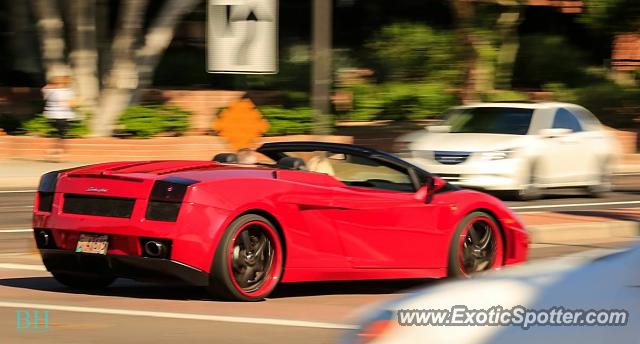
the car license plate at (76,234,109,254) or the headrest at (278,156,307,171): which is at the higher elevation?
the headrest at (278,156,307,171)

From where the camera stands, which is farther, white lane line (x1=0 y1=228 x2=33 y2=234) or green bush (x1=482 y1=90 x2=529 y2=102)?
green bush (x1=482 y1=90 x2=529 y2=102)

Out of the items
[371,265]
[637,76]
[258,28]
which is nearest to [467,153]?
[258,28]

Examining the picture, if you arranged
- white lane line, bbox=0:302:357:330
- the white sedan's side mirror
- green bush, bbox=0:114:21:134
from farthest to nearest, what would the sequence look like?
green bush, bbox=0:114:21:134 < the white sedan's side mirror < white lane line, bbox=0:302:357:330

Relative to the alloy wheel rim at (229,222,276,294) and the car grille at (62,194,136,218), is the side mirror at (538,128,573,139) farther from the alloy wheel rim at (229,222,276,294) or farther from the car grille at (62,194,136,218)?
the car grille at (62,194,136,218)

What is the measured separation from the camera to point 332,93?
31.0 m

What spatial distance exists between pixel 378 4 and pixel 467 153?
65.5 feet

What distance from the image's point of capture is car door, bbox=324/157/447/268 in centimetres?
935

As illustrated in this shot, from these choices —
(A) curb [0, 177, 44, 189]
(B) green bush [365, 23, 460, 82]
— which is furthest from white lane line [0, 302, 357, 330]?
→ (B) green bush [365, 23, 460, 82]

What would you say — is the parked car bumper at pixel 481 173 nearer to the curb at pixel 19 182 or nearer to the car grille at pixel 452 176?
the car grille at pixel 452 176

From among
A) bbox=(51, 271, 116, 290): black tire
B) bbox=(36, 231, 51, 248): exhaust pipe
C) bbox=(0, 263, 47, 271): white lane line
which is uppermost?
bbox=(36, 231, 51, 248): exhaust pipe

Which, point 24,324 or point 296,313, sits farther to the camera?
point 296,313

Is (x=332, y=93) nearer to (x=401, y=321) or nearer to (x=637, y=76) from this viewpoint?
(x=637, y=76)

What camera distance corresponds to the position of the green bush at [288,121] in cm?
2741

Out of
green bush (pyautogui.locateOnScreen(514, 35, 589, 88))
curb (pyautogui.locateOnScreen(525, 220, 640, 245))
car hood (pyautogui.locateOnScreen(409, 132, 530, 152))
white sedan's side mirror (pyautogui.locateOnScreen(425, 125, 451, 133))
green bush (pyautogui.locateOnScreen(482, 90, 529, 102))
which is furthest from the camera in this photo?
green bush (pyautogui.locateOnScreen(514, 35, 589, 88))
